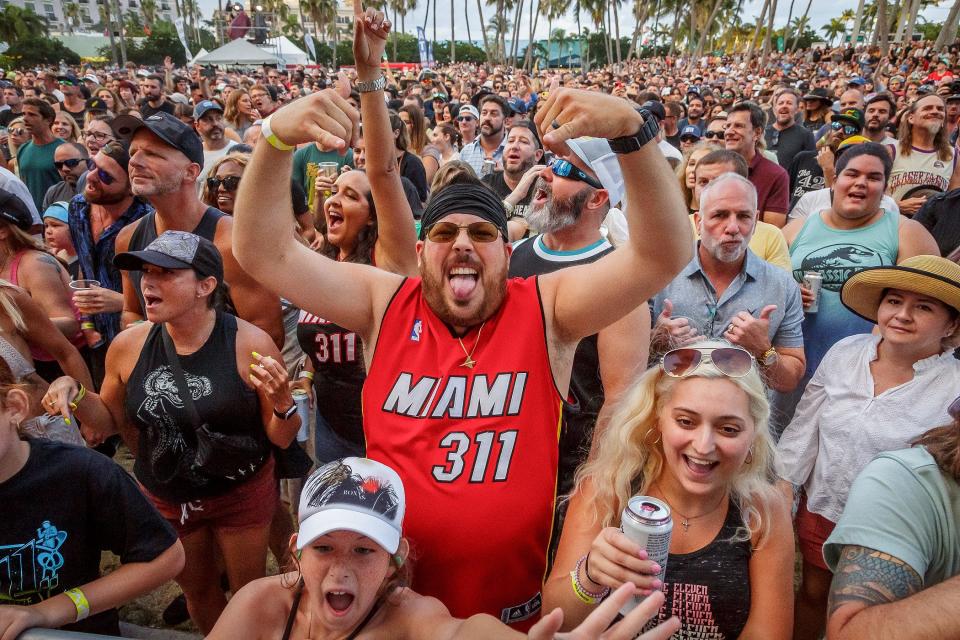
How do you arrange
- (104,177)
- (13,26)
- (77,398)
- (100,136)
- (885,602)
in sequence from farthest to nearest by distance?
(13,26) < (100,136) < (104,177) < (77,398) < (885,602)

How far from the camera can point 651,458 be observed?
2.06m

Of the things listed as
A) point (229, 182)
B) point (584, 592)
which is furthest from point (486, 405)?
point (229, 182)

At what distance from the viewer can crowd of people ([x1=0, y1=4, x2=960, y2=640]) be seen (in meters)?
1.69

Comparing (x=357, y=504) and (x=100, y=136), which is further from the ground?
(x=100, y=136)

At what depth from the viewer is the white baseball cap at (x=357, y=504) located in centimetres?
169

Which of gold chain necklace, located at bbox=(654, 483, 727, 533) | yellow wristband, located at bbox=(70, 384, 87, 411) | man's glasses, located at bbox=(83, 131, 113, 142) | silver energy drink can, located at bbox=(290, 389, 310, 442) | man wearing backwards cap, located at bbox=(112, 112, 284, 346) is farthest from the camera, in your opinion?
man's glasses, located at bbox=(83, 131, 113, 142)

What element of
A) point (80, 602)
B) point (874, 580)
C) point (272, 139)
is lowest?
point (80, 602)

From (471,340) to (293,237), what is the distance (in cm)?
65

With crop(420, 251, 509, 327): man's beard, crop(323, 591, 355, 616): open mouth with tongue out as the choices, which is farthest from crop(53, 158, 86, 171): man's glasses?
crop(323, 591, 355, 616): open mouth with tongue out

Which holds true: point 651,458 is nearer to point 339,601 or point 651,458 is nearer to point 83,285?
point 339,601

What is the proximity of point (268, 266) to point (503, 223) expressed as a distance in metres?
0.76

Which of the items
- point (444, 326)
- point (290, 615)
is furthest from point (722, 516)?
point (290, 615)

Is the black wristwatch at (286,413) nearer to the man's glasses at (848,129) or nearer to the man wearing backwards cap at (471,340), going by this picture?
the man wearing backwards cap at (471,340)

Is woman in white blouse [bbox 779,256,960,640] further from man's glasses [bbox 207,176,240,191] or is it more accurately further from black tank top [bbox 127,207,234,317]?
man's glasses [bbox 207,176,240,191]
